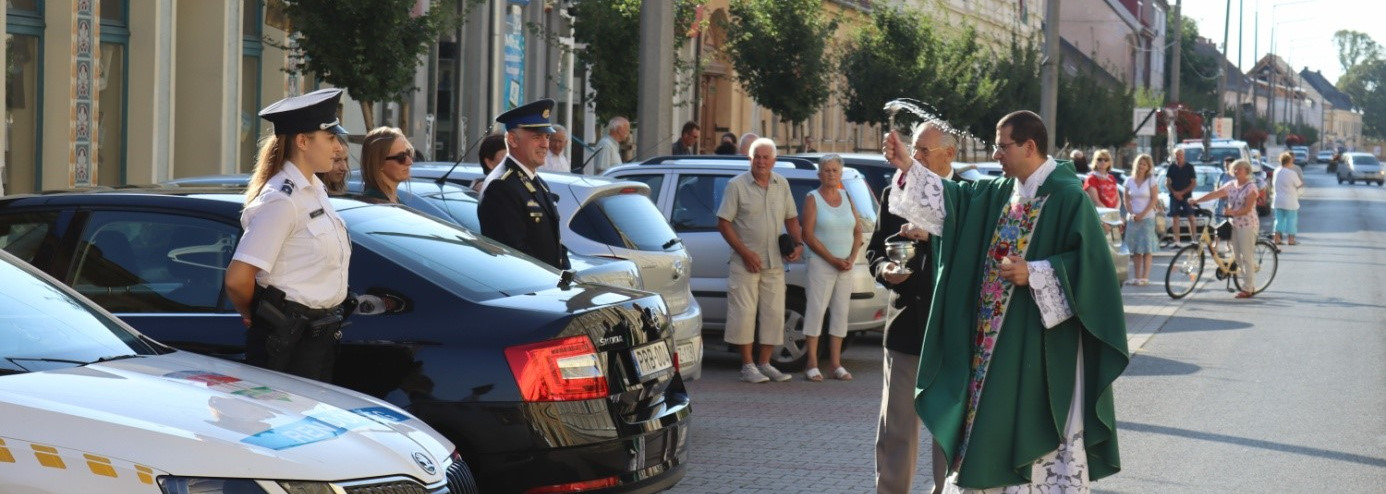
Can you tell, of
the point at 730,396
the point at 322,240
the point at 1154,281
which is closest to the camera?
the point at 322,240

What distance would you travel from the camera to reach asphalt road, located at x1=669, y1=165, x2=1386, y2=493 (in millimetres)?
8703

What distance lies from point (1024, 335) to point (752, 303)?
A: 6171 millimetres

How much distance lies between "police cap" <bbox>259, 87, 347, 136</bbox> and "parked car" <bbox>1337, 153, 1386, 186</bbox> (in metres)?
95.3

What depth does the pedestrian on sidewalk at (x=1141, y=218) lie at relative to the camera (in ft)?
74.7

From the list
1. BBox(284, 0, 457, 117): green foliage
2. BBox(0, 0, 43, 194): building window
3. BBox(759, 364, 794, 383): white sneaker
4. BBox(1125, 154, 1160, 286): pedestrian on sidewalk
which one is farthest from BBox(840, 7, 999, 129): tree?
BBox(759, 364, 794, 383): white sneaker

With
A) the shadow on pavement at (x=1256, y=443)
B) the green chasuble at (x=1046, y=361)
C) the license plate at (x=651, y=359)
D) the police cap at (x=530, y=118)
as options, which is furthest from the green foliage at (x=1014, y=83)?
the green chasuble at (x=1046, y=361)

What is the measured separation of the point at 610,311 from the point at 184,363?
1782mm

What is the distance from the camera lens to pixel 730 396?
1173 cm

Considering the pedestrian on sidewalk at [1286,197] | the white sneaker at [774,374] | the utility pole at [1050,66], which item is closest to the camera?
the white sneaker at [774,374]

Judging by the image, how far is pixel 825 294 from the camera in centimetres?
1223

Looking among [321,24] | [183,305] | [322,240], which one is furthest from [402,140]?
[321,24]

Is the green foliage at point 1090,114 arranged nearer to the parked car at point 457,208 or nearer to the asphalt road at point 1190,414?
the asphalt road at point 1190,414

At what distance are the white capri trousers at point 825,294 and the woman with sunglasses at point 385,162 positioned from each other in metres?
4.07

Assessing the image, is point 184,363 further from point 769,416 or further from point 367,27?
point 367,27
